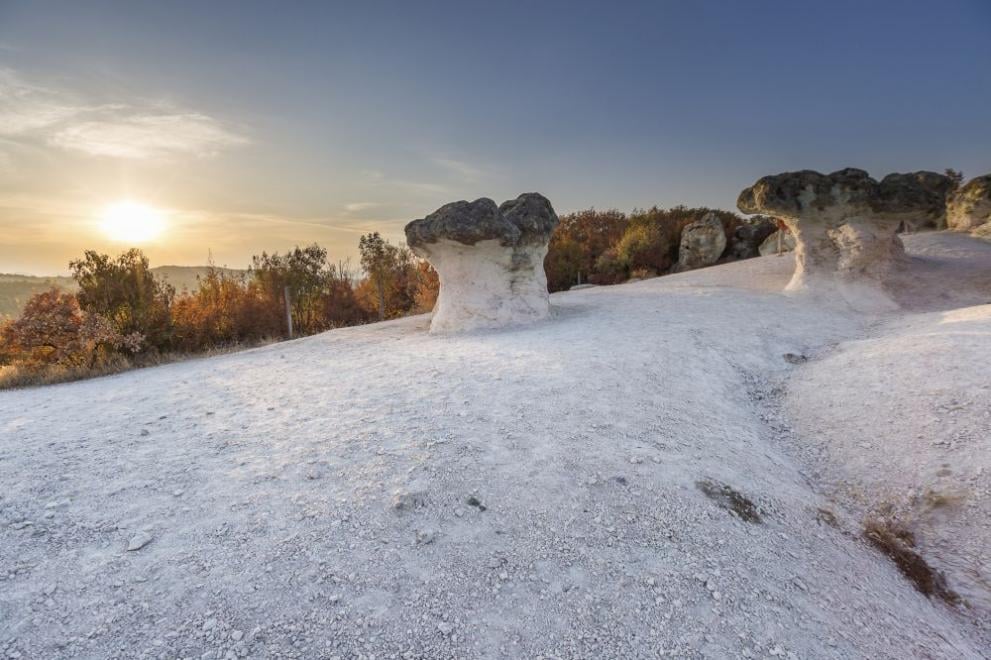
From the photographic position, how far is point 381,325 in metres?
12.2

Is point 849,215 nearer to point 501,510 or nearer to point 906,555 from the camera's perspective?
point 906,555

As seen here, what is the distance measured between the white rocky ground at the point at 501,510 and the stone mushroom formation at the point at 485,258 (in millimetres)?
4043

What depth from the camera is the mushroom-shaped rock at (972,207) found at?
14871mm

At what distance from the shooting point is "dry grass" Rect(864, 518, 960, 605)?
317cm

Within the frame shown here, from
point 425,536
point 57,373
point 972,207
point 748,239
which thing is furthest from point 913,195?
point 57,373

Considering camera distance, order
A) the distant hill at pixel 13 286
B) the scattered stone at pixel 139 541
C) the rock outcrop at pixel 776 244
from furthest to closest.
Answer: the distant hill at pixel 13 286 → the rock outcrop at pixel 776 244 → the scattered stone at pixel 139 541

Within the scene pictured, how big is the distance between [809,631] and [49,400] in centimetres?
933

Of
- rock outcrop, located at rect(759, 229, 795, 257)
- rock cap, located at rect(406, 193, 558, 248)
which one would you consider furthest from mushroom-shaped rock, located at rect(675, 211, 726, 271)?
rock cap, located at rect(406, 193, 558, 248)

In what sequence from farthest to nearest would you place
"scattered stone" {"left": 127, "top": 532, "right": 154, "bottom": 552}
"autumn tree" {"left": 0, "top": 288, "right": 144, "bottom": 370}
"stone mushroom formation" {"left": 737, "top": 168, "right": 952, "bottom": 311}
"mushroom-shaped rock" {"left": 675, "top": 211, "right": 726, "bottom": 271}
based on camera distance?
"mushroom-shaped rock" {"left": 675, "top": 211, "right": 726, "bottom": 271} < "stone mushroom formation" {"left": 737, "top": 168, "right": 952, "bottom": 311} < "autumn tree" {"left": 0, "top": 288, "right": 144, "bottom": 370} < "scattered stone" {"left": 127, "top": 532, "right": 154, "bottom": 552}

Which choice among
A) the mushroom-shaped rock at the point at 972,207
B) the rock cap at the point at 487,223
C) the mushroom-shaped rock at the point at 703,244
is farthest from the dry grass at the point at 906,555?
the mushroom-shaped rock at the point at 972,207

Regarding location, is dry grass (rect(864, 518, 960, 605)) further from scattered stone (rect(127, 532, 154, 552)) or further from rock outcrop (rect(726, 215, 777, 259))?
rock outcrop (rect(726, 215, 777, 259))

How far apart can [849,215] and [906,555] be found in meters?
10.6

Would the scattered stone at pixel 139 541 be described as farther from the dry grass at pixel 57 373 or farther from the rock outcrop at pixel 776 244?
the rock outcrop at pixel 776 244

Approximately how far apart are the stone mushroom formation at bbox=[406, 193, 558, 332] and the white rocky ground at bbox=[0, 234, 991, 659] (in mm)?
4043
